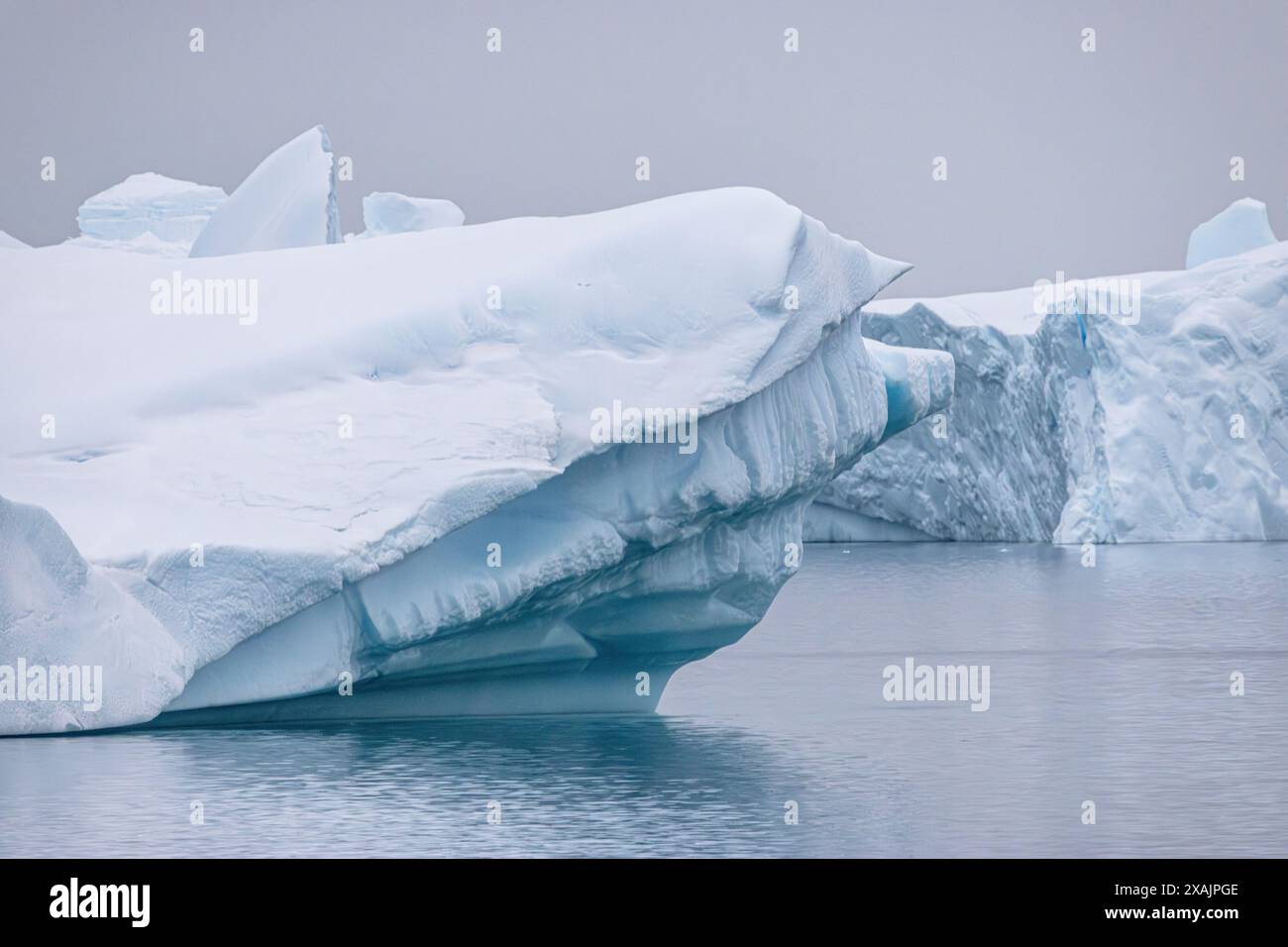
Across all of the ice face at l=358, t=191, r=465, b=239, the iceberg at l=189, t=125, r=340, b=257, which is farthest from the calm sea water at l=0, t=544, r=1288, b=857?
the ice face at l=358, t=191, r=465, b=239

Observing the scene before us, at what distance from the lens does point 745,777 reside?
32.2 ft

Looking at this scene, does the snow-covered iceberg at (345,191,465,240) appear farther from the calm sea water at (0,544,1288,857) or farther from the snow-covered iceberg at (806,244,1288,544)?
the calm sea water at (0,544,1288,857)

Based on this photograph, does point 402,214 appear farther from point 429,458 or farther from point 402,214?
point 429,458

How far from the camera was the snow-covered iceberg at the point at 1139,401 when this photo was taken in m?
35.5

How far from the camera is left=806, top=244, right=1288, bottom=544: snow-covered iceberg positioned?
3553 cm

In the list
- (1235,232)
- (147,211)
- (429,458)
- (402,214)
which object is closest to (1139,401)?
(1235,232)

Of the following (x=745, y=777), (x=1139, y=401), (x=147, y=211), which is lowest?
(x=745, y=777)

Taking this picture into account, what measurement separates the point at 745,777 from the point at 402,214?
1219 inches

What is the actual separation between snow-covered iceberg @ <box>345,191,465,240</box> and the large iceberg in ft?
86.3

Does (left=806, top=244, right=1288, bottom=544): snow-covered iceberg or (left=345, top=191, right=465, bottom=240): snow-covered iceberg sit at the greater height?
(left=345, top=191, right=465, bottom=240): snow-covered iceberg
